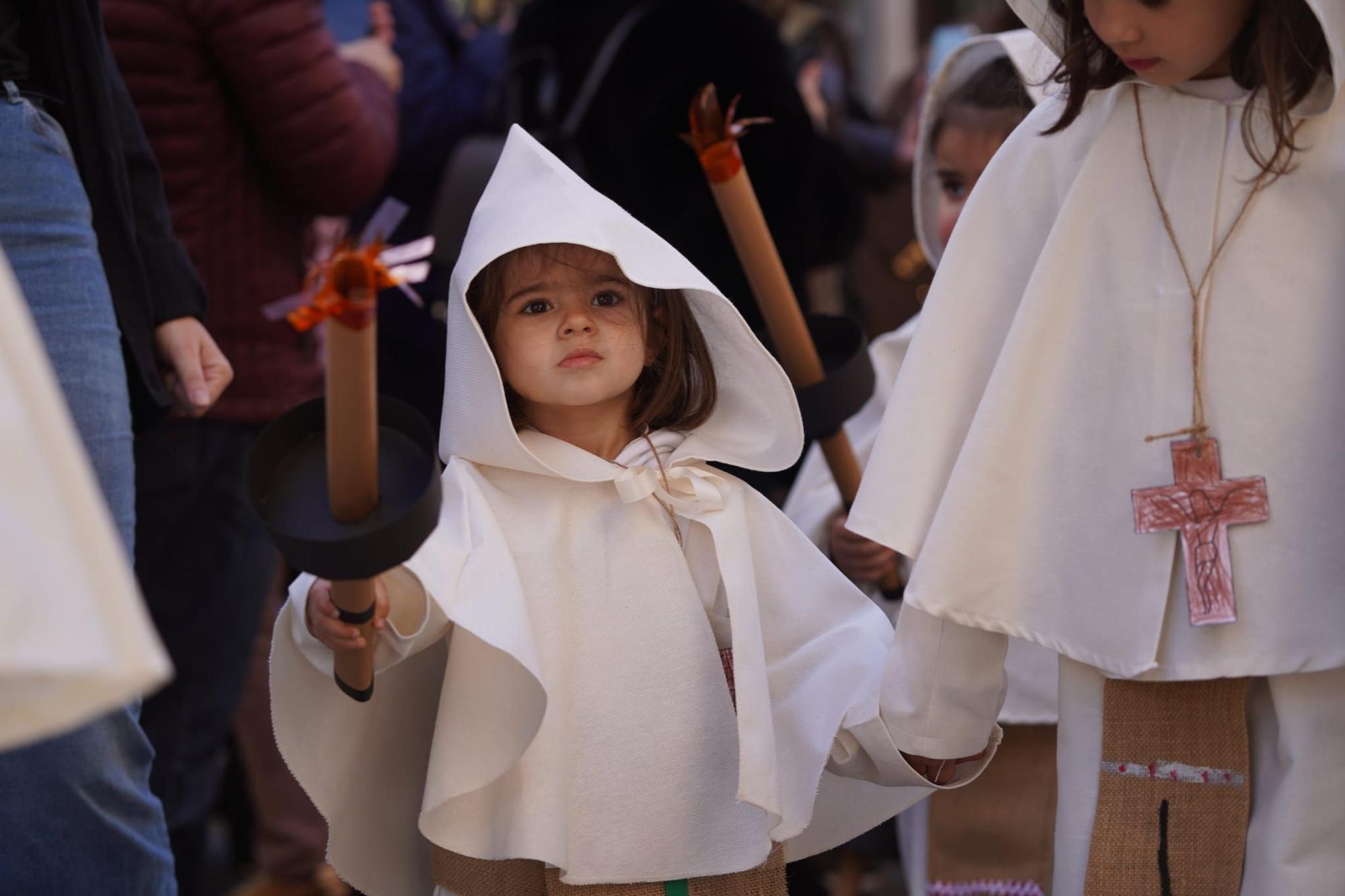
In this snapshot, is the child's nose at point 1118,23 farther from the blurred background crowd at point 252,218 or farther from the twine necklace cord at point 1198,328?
the blurred background crowd at point 252,218

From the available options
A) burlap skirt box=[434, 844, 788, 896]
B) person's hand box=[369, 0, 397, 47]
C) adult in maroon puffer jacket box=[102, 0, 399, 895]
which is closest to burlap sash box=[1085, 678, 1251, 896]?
burlap skirt box=[434, 844, 788, 896]

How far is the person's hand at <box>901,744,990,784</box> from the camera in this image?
9.09ft

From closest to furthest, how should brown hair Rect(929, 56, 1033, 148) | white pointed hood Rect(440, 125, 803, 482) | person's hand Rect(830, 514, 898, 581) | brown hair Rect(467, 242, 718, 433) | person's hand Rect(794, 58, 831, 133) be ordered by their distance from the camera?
white pointed hood Rect(440, 125, 803, 482) < brown hair Rect(467, 242, 718, 433) < person's hand Rect(830, 514, 898, 581) < brown hair Rect(929, 56, 1033, 148) < person's hand Rect(794, 58, 831, 133)

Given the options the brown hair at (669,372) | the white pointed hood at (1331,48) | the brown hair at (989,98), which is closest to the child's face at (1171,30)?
the white pointed hood at (1331,48)

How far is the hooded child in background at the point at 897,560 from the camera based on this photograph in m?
3.53

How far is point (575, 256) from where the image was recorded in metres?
2.84

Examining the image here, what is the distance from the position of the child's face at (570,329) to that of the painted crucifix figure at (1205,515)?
0.90 meters

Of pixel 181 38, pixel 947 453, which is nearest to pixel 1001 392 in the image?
pixel 947 453

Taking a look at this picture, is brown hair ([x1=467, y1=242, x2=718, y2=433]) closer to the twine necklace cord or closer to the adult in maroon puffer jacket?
the twine necklace cord

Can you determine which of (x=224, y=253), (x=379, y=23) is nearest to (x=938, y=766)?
(x=224, y=253)

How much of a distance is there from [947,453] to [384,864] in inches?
46.5

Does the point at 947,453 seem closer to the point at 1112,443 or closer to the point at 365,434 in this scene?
the point at 1112,443

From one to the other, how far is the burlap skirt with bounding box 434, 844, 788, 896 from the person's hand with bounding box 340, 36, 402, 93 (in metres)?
2.13

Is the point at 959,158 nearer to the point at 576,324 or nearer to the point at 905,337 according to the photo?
the point at 905,337
